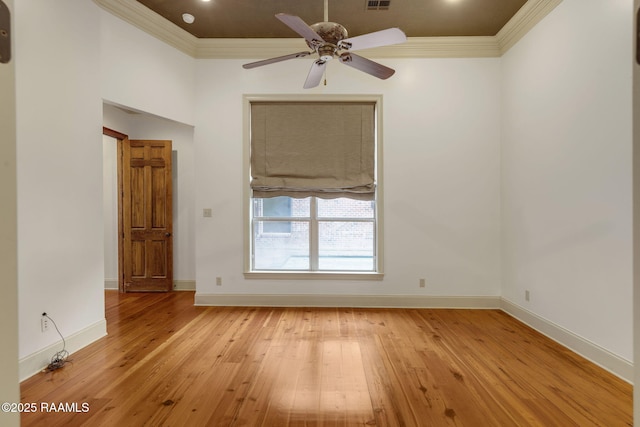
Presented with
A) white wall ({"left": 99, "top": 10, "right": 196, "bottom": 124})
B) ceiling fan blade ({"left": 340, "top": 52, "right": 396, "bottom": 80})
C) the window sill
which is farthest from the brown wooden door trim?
ceiling fan blade ({"left": 340, "top": 52, "right": 396, "bottom": 80})

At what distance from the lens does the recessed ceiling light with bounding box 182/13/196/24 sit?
11.3ft

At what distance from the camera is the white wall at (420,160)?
397 centimetres

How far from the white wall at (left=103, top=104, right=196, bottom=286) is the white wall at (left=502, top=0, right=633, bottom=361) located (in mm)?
4668

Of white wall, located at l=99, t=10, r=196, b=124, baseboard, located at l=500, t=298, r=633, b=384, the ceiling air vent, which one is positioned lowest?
baseboard, located at l=500, t=298, r=633, b=384

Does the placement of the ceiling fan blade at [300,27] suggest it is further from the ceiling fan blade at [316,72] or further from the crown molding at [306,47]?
the crown molding at [306,47]

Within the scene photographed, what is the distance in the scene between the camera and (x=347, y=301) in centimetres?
403

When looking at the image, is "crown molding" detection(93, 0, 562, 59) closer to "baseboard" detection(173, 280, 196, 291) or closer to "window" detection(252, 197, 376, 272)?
"window" detection(252, 197, 376, 272)

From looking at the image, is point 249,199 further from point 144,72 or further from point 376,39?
point 376,39

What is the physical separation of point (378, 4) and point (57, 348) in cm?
448

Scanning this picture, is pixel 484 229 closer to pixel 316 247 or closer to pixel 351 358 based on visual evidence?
pixel 316 247

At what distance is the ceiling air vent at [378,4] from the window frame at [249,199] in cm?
100

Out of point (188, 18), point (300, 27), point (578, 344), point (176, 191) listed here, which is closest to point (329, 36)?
point (300, 27)

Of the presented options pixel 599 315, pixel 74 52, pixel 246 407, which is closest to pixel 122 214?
pixel 74 52

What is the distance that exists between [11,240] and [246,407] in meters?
1.86
